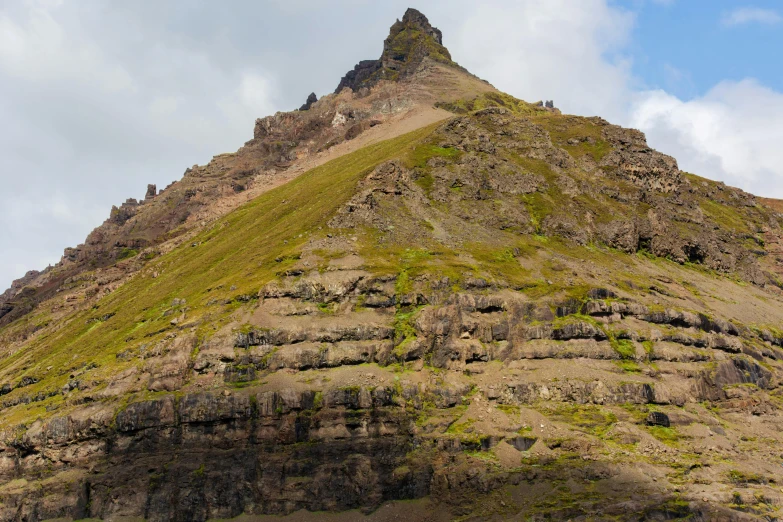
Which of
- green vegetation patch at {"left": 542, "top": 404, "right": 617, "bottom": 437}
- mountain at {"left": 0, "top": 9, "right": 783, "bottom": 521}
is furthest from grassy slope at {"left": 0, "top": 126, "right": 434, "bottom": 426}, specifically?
green vegetation patch at {"left": 542, "top": 404, "right": 617, "bottom": 437}

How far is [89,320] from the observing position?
17412 cm

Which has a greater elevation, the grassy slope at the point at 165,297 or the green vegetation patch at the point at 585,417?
the grassy slope at the point at 165,297

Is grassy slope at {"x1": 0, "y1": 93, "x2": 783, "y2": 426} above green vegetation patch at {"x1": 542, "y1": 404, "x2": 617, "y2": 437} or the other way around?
above

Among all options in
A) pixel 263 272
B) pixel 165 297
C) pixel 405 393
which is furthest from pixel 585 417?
pixel 165 297

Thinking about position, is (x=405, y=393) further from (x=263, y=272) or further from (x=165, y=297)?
(x=165, y=297)

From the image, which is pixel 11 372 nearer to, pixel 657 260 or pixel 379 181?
pixel 379 181

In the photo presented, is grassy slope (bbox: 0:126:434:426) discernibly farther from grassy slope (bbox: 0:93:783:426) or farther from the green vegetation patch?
the green vegetation patch

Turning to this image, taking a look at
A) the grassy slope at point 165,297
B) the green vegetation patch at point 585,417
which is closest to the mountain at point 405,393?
the green vegetation patch at point 585,417

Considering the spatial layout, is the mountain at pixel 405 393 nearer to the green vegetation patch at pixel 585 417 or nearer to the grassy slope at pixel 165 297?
the green vegetation patch at pixel 585 417

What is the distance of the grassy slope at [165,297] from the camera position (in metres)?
128

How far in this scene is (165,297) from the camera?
160375 millimetres

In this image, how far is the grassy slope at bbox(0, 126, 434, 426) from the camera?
419 ft

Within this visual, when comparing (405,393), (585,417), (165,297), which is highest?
(165,297)

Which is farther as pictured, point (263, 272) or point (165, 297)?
point (165, 297)
